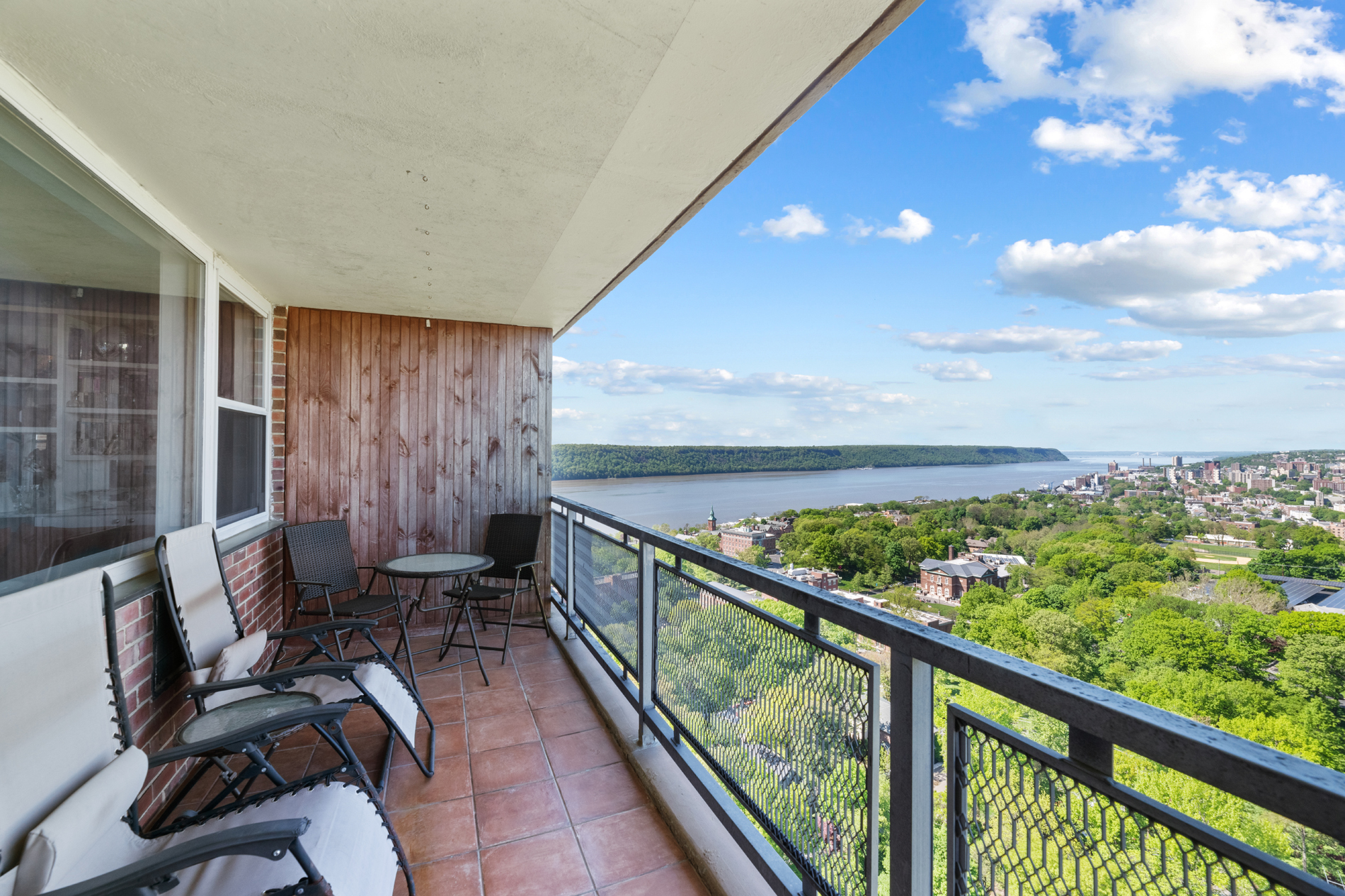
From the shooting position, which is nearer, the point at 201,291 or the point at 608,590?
the point at 201,291

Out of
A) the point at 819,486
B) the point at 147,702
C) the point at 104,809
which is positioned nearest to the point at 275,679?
the point at 147,702

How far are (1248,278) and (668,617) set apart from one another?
16390 millimetres

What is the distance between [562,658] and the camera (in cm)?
386

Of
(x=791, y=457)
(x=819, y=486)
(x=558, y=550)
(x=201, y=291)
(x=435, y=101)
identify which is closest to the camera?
(x=435, y=101)

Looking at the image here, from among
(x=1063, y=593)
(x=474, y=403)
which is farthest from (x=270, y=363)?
(x=1063, y=593)

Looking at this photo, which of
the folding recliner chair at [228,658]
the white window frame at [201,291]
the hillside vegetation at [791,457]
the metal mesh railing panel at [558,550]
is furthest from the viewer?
the hillside vegetation at [791,457]

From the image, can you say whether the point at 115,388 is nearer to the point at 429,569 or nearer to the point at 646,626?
the point at 429,569

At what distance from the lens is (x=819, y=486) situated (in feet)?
40.1

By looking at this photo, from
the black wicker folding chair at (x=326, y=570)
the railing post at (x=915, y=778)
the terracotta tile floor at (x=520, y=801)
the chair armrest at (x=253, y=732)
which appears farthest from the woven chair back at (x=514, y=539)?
the railing post at (x=915, y=778)

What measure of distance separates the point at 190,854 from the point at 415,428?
3.80 metres

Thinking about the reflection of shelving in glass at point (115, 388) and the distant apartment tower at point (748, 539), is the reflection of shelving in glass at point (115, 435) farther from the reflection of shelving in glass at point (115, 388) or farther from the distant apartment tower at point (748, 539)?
the distant apartment tower at point (748, 539)

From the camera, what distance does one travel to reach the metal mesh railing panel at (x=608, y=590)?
9.45ft

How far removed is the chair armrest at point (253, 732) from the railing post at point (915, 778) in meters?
1.55

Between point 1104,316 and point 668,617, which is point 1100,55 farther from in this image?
point 668,617
